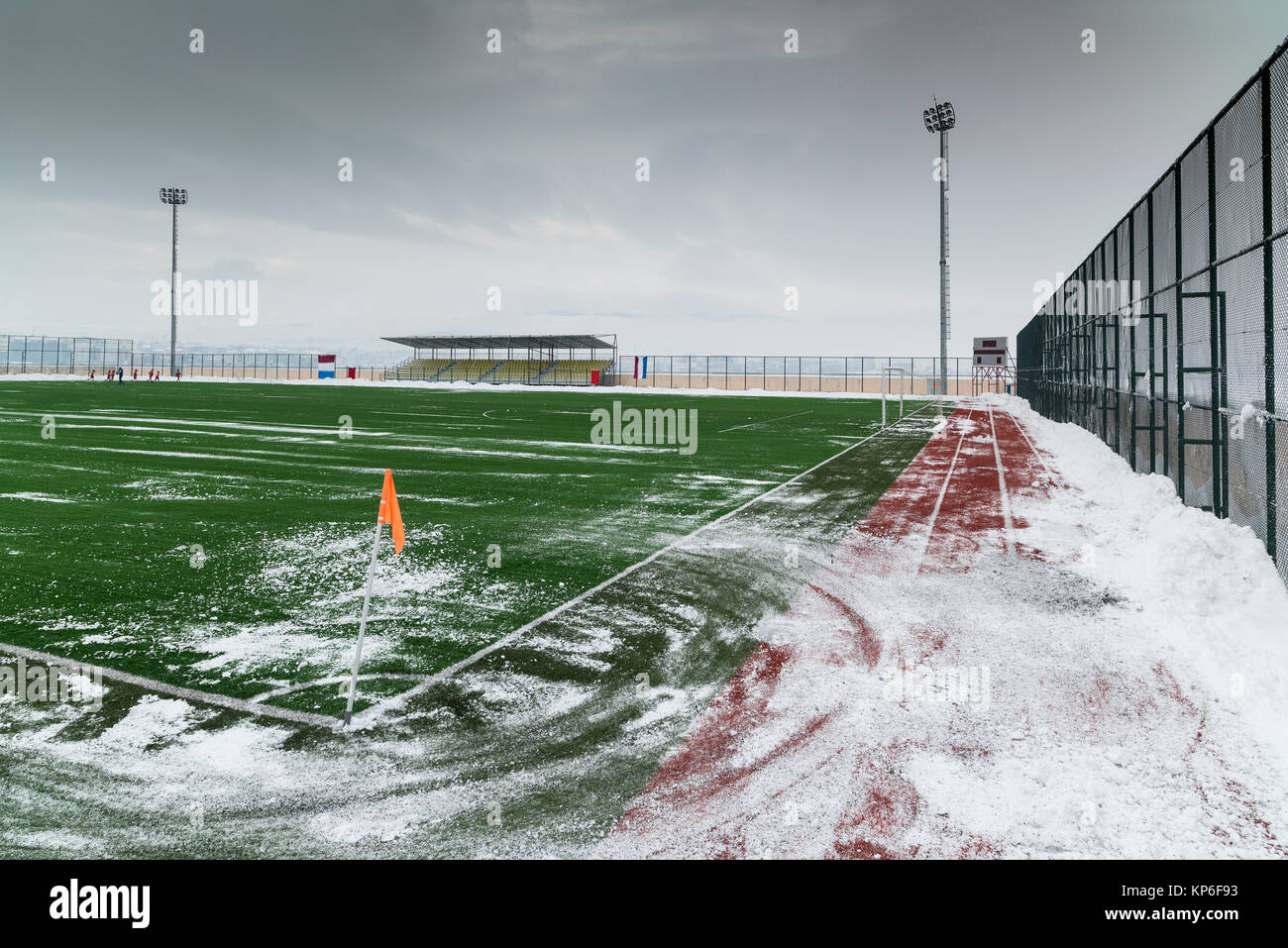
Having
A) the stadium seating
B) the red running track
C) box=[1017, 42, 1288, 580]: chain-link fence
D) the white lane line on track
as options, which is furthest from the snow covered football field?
the stadium seating

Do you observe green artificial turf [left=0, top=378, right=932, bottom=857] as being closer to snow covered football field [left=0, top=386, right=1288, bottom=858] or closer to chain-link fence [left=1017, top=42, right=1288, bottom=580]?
snow covered football field [left=0, top=386, right=1288, bottom=858]

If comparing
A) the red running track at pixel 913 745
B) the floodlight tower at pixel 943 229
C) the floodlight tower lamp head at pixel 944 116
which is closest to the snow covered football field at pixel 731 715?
the red running track at pixel 913 745

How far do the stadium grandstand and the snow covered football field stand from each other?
2549 inches

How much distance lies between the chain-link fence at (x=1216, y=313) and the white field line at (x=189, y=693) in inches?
339

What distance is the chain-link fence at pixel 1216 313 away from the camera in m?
8.54

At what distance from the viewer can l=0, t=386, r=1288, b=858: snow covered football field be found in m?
4.09

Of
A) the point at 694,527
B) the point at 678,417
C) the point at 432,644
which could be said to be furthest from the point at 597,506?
the point at 678,417

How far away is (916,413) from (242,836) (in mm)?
38272

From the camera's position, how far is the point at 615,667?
20.6 ft

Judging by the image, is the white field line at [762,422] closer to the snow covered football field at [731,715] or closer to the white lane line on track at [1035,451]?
the white lane line on track at [1035,451]

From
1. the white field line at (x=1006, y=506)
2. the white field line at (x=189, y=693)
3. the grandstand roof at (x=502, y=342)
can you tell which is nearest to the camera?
the white field line at (x=189, y=693)

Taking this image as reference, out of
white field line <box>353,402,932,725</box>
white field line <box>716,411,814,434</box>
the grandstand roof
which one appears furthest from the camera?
the grandstand roof

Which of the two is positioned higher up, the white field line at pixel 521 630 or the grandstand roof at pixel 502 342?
the grandstand roof at pixel 502 342
